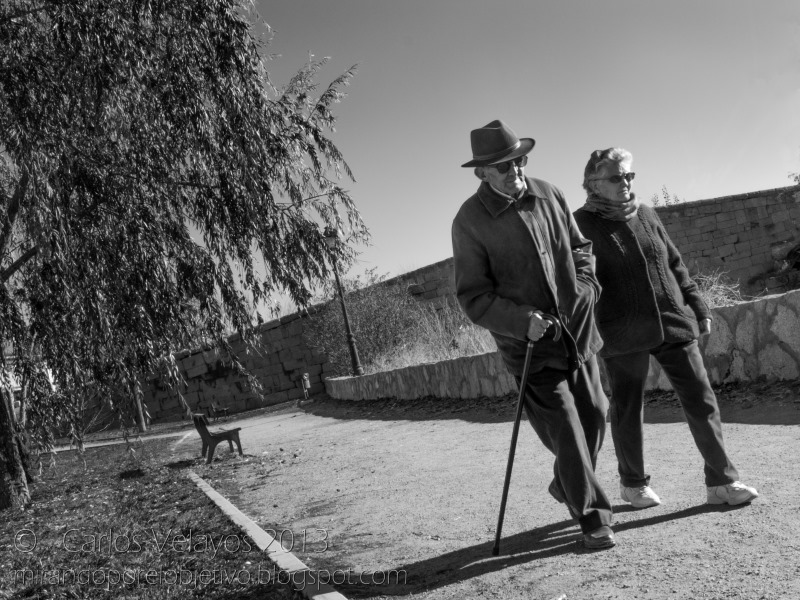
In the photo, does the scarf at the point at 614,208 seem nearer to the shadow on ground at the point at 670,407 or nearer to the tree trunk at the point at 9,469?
the shadow on ground at the point at 670,407

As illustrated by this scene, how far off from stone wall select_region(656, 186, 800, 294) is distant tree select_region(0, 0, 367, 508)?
17586 millimetres

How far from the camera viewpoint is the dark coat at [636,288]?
4492 mm

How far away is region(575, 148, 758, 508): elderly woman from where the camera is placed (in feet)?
14.7

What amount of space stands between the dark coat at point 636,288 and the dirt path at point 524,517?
2.91ft

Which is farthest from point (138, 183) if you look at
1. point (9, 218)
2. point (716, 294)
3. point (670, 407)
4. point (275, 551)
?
point (716, 294)

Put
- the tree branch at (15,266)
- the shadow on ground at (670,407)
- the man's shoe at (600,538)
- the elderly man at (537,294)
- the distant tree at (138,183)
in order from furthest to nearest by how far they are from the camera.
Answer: the tree branch at (15,266) < the shadow on ground at (670,407) < the distant tree at (138,183) < the elderly man at (537,294) < the man's shoe at (600,538)

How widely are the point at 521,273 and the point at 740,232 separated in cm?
2161

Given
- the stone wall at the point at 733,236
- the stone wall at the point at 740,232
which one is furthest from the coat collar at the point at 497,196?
the stone wall at the point at 740,232

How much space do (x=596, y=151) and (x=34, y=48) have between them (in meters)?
4.64

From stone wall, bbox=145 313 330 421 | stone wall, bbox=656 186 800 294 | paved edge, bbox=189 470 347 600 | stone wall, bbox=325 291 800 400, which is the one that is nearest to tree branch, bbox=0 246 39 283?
paved edge, bbox=189 470 347 600

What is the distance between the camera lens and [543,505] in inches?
206

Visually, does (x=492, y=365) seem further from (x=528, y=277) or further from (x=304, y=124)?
(x=528, y=277)

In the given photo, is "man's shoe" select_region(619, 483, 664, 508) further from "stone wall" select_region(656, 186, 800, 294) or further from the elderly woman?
"stone wall" select_region(656, 186, 800, 294)

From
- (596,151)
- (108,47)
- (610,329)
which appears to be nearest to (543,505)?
(610,329)
